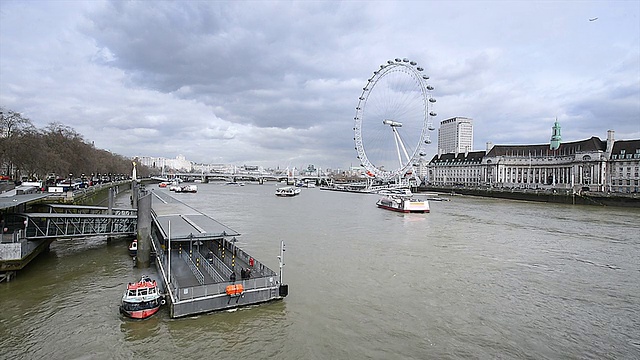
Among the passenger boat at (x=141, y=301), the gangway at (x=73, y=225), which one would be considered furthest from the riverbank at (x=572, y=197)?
the passenger boat at (x=141, y=301)

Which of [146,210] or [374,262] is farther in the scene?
[374,262]

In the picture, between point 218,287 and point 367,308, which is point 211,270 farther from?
point 367,308

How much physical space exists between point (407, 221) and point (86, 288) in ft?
108

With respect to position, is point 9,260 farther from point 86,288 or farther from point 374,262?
point 374,262

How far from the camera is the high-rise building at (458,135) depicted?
17800cm

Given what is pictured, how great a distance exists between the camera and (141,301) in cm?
1291

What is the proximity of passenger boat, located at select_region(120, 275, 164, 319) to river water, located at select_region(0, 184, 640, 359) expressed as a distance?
0.27m

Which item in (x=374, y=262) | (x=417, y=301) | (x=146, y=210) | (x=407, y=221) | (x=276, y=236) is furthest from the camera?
(x=407, y=221)

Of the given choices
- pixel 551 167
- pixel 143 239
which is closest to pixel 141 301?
pixel 143 239

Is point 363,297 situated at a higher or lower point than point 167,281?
lower

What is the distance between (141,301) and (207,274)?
3.10 meters

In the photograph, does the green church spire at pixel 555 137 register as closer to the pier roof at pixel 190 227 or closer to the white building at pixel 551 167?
the white building at pixel 551 167

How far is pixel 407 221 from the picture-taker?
43.1 metres

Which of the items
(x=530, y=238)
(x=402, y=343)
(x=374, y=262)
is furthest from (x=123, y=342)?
(x=530, y=238)
